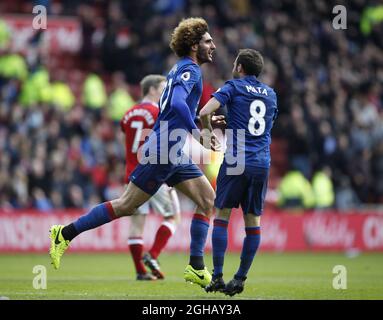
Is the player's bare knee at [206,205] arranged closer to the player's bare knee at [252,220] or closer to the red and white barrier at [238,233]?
the player's bare knee at [252,220]

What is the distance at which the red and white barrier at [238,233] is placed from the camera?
20.3m

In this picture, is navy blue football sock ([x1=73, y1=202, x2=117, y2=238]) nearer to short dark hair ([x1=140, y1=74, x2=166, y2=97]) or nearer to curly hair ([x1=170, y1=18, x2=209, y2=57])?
curly hair ([x1=170, y1=18, x2=209, y2=57])

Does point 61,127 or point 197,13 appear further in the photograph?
point 197,13

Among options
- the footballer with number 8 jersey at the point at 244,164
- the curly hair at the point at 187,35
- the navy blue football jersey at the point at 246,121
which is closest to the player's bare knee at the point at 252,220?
the footballer with number 8 jersey at the point at 244,164

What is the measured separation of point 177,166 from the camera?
1056 centimetres

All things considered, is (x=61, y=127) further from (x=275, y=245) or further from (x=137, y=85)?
(x=275, y=245)

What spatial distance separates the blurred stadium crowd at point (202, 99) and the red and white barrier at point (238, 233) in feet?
2.01

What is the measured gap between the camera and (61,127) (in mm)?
22375

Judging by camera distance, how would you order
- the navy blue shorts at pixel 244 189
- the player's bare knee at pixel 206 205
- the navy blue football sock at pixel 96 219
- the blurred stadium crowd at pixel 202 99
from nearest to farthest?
the navy blue shorts at pixel 244 189, the navy blue football sock at pixel 96 219, the player's bare knee at pixel 206 205, the blurred stadium crowd at pixel 202 99

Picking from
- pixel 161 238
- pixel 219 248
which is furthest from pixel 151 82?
pixel 219 248

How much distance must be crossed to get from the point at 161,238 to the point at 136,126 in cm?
163

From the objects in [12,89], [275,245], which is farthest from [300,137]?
[12,89]

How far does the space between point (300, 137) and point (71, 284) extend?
526 inches

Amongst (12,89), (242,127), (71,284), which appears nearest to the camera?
(242,127)
